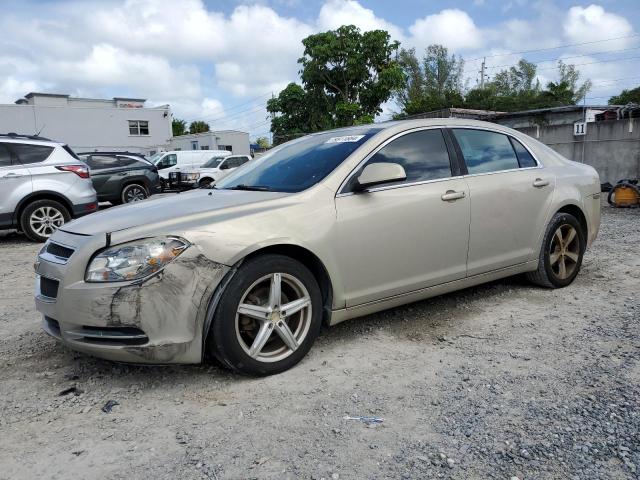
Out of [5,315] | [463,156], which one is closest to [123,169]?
[5,315]

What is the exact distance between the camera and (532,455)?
7.58ft

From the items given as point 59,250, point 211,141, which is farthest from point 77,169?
point 211,141

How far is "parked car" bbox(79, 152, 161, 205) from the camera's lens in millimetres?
13953

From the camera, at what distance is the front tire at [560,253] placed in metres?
4.71

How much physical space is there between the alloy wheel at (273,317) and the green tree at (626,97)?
149 feet

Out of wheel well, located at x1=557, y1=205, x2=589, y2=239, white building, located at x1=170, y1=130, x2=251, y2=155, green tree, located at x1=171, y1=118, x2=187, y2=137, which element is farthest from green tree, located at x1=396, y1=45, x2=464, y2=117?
wheel well, located at x1=557, y1=205, x2=589, y2=239

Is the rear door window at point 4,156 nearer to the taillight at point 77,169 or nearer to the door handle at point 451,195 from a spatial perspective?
the taillight at point 77,169

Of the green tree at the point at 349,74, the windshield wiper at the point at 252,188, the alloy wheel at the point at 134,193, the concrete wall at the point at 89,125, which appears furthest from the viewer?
the concrete wall at the point at 89,125

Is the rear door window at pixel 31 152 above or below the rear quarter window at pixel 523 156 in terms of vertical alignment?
above

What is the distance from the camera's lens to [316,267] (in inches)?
133

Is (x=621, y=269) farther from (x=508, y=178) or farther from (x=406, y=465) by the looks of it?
(x=406, y=465)

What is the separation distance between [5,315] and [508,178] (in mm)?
4481

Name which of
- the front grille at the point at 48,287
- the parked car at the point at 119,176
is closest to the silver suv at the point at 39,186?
the parked car at the point at 119,176

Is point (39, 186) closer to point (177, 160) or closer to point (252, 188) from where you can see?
point (252, 188)
